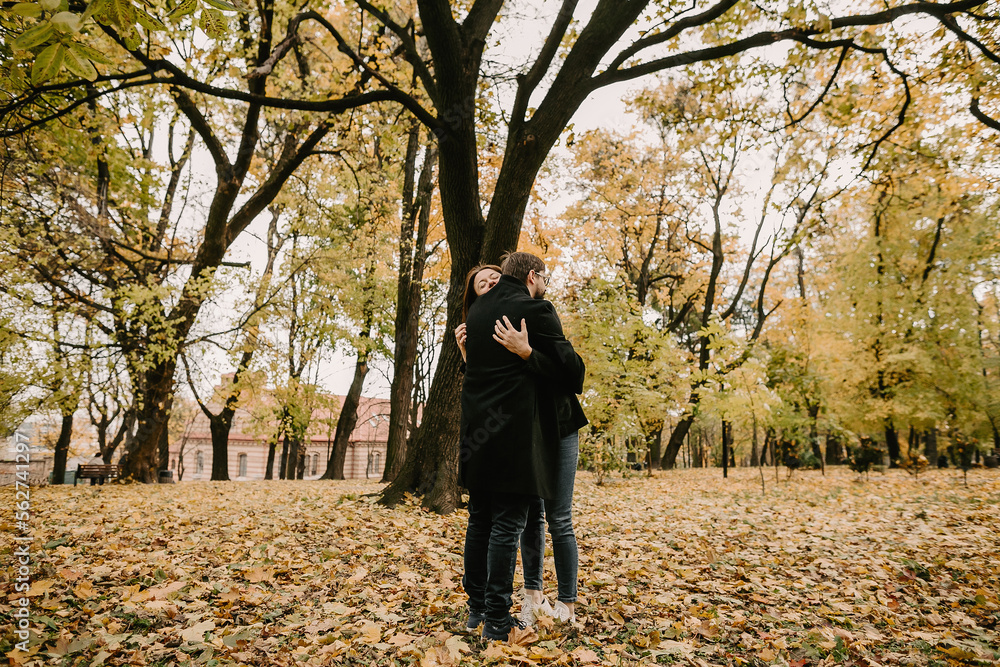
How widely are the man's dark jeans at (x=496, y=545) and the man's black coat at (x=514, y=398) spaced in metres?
0.12

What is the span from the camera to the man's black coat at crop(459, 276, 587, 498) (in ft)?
8.11

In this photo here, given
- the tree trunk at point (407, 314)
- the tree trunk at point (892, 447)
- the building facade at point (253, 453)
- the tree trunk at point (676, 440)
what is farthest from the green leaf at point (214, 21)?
the building facade at point (253, 453)

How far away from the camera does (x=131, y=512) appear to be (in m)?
5.74

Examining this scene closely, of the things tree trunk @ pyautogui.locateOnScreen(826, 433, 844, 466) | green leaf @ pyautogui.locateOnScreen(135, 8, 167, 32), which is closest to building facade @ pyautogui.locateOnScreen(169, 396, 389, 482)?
tree trunk @ pyautogui.locateOnScreen(826, 433, 844, 466)

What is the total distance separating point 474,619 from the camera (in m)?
2.70

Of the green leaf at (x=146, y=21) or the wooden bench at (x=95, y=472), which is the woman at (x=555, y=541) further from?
the wooden bench at (x=95, y=472)

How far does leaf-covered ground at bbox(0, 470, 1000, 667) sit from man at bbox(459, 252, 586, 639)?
31cm

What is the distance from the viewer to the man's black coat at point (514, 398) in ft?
8.11

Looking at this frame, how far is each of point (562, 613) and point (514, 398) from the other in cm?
132

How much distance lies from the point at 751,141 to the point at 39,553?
8.96 meters

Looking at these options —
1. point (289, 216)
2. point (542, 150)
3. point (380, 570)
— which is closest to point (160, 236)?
point (289, 216)

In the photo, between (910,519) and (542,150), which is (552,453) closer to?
(542,150)

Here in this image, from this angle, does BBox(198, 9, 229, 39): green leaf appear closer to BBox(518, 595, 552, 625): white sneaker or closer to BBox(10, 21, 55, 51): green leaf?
BBox(10, 21, 55, 51): green leaf

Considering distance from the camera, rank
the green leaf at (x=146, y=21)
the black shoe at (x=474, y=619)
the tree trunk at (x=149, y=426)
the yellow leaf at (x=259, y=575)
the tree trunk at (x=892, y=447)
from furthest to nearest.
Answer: the tree trunk at (x=892, y=447) < the tree trunk at (x=149, y=426) < the yellow leaf at (x=259, y=575) < the black shoe at (x=474, y=619) < the green leaf at (x=146, y=21)
